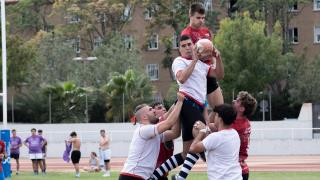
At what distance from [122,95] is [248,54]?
11530 mm

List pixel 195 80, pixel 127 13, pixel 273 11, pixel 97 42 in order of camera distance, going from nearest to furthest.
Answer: pixel 195 80
pixel 273 11
pixel 127 13
pixel 97 42

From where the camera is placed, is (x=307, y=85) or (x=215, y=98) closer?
(x=215, y=98)

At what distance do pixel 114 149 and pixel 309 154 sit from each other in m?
10.6

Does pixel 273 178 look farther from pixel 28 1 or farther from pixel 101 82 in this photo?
pixel 28 1

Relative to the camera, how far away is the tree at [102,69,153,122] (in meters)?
54.2

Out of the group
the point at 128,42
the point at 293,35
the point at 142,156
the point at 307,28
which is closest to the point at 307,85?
the point at 293,35

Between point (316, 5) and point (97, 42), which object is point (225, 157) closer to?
point (316, 5)

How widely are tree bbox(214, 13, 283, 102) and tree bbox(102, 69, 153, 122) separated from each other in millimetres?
7987

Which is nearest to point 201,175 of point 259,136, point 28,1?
point 259,136

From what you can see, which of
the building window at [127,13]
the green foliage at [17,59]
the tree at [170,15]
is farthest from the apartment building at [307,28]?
the green foliage at [17,59]

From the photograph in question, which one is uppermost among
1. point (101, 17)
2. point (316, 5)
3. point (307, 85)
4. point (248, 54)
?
point (316, 5)

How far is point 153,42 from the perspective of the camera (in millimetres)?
75375

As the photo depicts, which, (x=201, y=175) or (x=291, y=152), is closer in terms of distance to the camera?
(x=201, y=175)

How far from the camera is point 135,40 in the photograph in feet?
238
